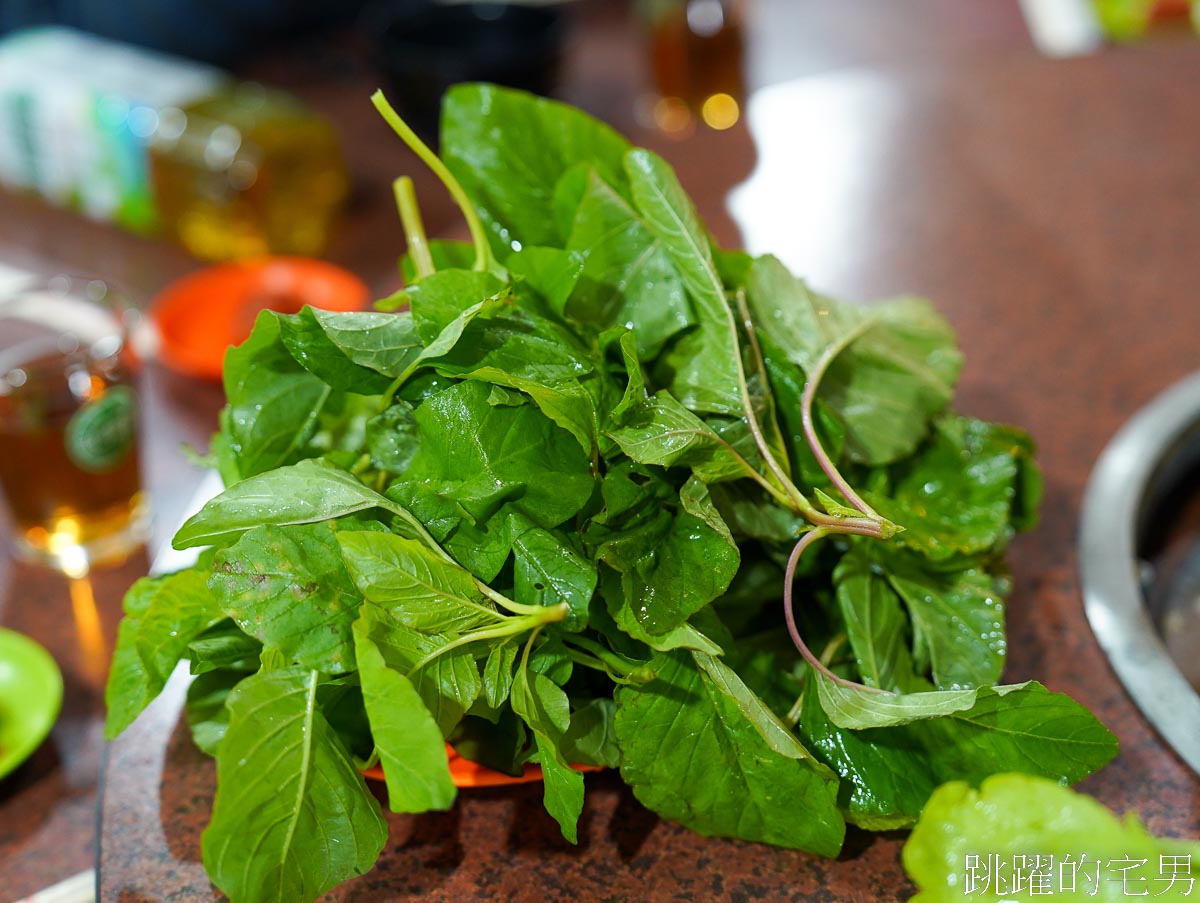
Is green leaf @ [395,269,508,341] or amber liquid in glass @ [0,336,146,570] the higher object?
green leaf @ [395,269,508,341]

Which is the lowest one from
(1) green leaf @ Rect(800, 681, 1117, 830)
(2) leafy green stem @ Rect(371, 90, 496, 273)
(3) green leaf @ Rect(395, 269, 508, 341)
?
(1) green leaf @ Rect(800, 681, 1117, 830)

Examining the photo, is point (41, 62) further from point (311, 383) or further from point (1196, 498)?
point (1196, 498)

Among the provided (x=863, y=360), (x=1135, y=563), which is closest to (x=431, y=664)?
(x=863, y=360)

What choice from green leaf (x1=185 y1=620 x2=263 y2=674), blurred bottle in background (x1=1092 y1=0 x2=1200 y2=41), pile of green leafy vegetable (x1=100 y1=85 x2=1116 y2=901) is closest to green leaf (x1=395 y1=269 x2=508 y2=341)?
pile of green leafy vegetable (x1=100 y1=85 x2=1116 y2=901)

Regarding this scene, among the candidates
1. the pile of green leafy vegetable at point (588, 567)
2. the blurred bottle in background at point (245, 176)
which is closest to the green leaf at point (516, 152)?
the pile of green leafy vegetable at point (588, 567)

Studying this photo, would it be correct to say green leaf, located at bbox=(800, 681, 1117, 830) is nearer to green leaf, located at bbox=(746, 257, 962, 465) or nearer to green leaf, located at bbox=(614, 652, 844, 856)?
green leaf, located at bbox=(614, 652, 844, 856)

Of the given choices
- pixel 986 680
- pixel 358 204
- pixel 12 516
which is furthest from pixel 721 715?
pixel 358 204
